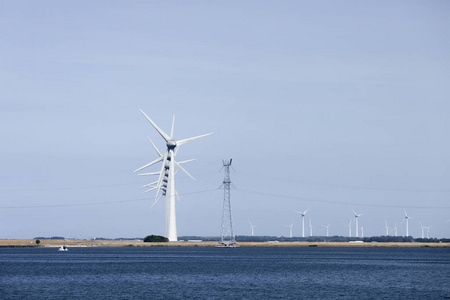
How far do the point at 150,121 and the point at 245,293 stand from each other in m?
111

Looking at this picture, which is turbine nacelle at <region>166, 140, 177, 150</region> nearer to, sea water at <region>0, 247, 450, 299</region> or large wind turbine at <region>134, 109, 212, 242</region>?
large wind turbine at <region>134, 109, 212, 242</region>

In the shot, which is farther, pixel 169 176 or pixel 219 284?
pixel 169 176

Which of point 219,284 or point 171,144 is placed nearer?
point 219,284

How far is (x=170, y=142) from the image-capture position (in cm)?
18400

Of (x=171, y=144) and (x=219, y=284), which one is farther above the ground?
(x=171, y=144)

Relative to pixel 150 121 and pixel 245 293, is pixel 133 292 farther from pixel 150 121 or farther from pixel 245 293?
pixel 150 121

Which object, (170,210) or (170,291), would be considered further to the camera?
(170,210)

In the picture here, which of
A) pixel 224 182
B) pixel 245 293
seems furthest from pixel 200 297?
pixel 224 182

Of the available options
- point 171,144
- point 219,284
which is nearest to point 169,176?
point 171,144

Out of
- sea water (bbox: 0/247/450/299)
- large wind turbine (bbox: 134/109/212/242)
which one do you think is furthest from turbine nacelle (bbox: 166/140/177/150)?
sea water (bbox: 0/247/450/299)

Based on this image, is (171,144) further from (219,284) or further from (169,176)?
(219,284)

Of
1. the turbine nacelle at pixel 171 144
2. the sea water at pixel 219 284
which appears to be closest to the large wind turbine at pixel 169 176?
the turbine nacelle at pixel 171 144

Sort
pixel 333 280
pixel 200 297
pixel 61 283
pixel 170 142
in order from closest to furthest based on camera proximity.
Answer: pixel 200 297, pixel 61 283, pixel 333 280, pixel 170 142

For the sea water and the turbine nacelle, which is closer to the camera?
the sea water
